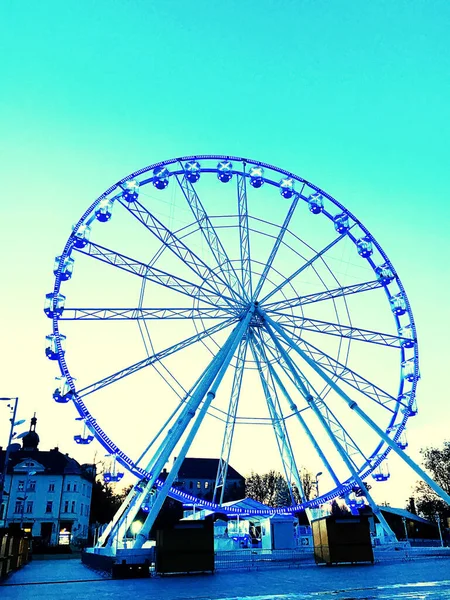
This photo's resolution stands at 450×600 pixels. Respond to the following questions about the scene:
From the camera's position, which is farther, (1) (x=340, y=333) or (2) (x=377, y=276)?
(2) (x=377, y=276)

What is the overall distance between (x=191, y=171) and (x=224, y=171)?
1.79m

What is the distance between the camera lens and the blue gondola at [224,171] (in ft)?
91.4

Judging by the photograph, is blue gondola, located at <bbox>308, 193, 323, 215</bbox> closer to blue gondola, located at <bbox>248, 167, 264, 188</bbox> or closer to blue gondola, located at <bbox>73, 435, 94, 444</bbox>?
blue gondola, located at <bbox>248, 167, 264, 188</bbox>

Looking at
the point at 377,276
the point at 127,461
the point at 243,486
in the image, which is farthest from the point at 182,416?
the point at 243,486

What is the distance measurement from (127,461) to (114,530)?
3.81 meters

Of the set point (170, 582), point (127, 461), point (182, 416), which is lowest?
point (170, 582)

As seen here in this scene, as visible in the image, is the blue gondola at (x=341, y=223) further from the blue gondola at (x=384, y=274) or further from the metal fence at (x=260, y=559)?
the metal fence at (x=260, y=559)

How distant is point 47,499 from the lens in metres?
64.7

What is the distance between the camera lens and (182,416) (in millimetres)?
23250

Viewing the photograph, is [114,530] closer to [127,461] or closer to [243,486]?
[127,461]

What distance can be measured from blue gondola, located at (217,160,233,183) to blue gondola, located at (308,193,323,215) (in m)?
4.65

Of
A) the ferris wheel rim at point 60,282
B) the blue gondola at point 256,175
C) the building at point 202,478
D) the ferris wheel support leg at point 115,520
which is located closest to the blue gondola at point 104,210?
the ferris wheel rim at point 60,282

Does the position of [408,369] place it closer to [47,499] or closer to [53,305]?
[53,305]

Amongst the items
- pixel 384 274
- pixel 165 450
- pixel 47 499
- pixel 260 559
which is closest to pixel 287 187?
pixel 384 274
